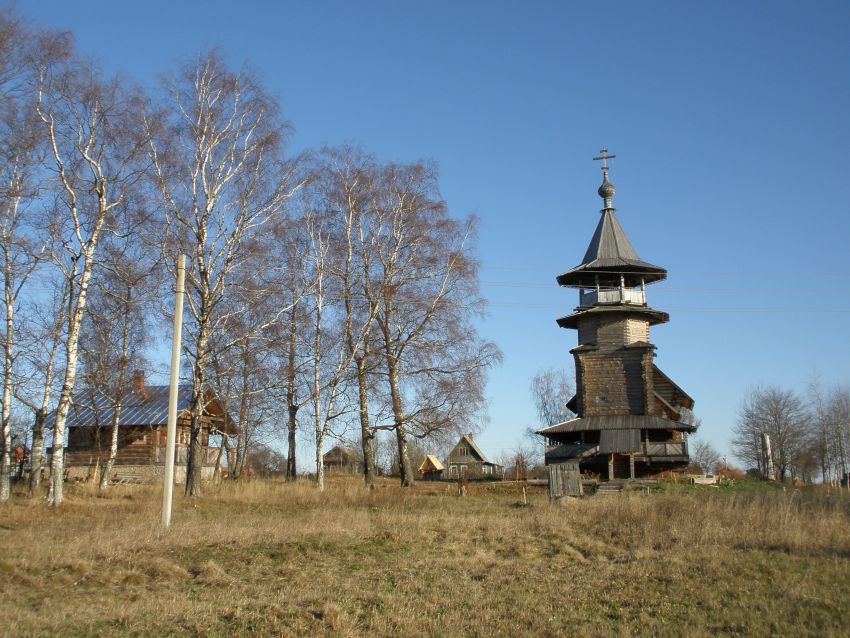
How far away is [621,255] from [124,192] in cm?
2650

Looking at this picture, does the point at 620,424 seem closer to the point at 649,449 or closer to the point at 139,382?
the point at 649,449

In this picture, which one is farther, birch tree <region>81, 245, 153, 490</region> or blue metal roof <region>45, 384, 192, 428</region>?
blue metal roof <region>45, 384, 192, 428</region>

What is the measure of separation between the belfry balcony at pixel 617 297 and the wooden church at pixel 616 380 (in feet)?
0.17

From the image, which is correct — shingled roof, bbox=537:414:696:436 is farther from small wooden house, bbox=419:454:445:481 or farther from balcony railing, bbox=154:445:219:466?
small wooden house, bbox=419:454:445:481

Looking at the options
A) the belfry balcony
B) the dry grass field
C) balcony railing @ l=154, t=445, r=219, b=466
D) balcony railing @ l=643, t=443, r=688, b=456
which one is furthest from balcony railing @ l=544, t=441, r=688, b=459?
balcony railing @ l=154, t=445, r=219, b=466

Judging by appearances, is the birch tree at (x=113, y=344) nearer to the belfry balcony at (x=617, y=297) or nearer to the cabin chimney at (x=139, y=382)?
the cabin chimney at (x=139, y=382)

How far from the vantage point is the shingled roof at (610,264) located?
125 ft

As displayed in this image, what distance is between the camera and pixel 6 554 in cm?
1148

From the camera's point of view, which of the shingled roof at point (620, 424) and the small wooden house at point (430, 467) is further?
the small wooden house at point (430, 467)

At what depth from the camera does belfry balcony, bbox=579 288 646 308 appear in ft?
123

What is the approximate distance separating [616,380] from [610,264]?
19.4 feet

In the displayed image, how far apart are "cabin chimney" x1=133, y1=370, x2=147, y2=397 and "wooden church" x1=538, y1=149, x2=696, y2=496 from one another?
18.9 meters

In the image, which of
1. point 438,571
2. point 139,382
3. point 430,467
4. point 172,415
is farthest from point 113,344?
point 430,467

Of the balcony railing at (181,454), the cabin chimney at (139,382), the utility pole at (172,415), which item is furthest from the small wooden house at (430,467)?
the utility pole at (172,415)
